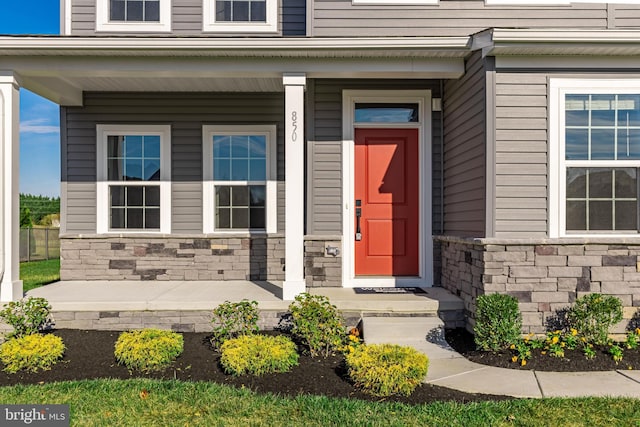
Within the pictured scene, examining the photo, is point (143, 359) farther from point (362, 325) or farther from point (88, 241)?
point (88, 241)

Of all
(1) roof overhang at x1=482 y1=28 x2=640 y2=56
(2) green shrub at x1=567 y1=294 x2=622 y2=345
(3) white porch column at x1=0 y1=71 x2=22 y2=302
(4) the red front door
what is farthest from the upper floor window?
(2) green shrub at x1=567 y1=294 x2=622 y2=345

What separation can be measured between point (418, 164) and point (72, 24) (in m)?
5.19

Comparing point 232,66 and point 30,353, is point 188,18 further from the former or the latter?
point 30,353

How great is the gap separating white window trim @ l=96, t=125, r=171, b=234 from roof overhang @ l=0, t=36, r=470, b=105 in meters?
1.10

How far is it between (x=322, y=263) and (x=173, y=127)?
2880 millimetres

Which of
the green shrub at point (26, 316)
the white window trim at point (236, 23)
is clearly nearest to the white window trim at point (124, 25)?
the white window trim at point (236, 23)

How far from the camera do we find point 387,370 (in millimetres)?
3301

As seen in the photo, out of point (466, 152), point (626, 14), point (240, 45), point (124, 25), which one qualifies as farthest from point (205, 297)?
point (626, 14)

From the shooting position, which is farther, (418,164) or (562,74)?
(418,164)

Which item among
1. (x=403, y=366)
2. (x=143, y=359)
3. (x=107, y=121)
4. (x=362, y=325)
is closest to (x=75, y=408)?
(x=143, y=359)

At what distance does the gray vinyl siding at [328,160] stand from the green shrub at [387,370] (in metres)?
2.60

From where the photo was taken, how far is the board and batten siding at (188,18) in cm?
632

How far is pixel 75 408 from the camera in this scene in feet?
10.0
